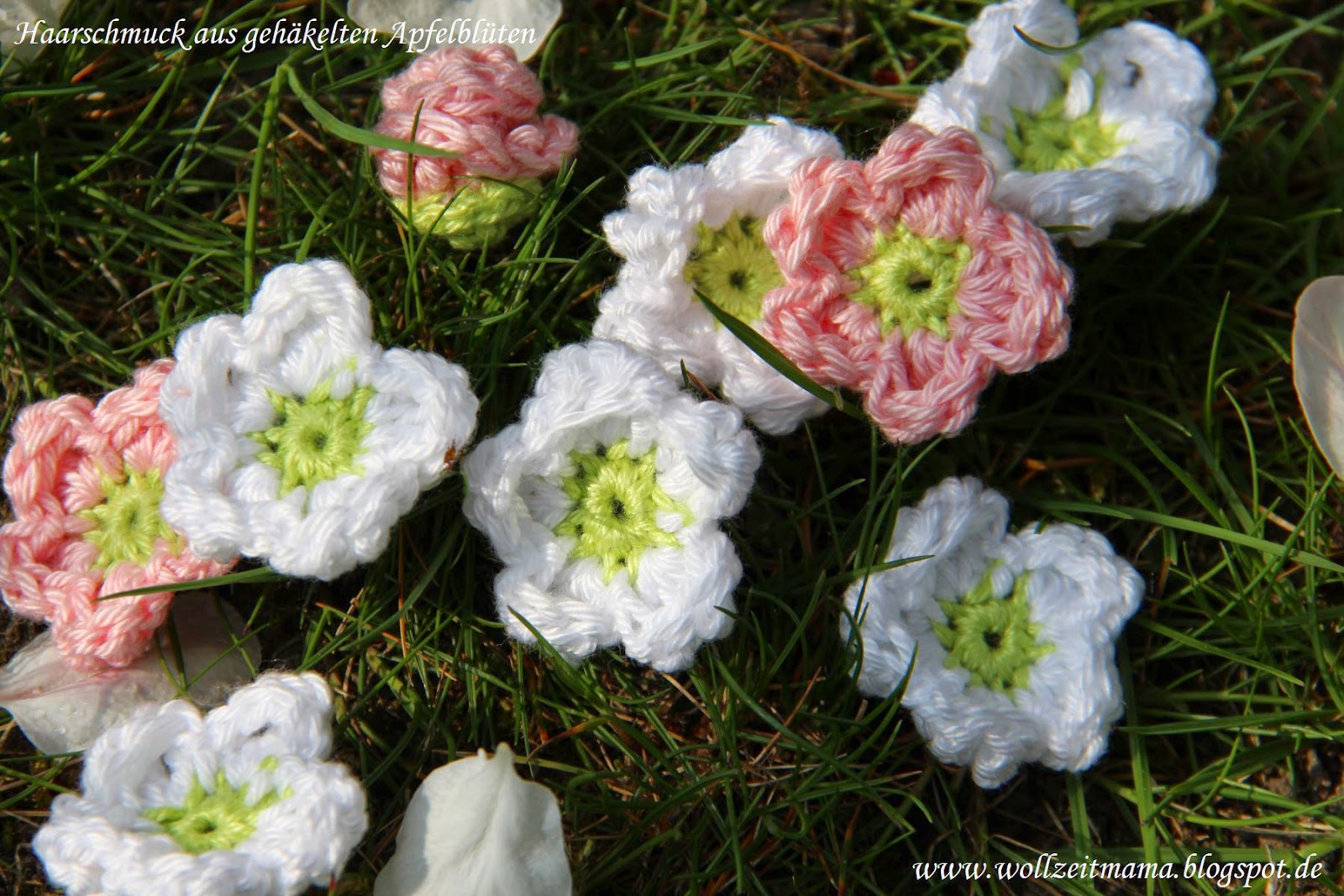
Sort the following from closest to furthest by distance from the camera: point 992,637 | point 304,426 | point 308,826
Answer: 1. point 308,826
2. point 304,426
3. point 992,637

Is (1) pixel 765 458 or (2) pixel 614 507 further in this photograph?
(1) pixel 765 458

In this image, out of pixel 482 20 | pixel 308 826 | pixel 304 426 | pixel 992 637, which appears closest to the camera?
pixel 308 826

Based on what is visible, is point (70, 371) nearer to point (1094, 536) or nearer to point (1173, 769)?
point (1094, 536)

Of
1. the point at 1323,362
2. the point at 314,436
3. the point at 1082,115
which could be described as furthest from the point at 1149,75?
the point at 314,436

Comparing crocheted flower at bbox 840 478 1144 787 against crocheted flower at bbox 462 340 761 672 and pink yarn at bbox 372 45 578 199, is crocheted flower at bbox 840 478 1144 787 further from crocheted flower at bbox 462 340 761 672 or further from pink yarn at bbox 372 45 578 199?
pink yarn at bbox 372 45 578 199

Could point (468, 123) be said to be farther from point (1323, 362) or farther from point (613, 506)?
point (1323, 362)

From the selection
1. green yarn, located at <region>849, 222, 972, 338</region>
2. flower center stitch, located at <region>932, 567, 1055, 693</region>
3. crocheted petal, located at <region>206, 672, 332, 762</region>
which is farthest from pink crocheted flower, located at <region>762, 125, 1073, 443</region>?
crocheted petal, located at <region>206, 672, 332, 762</region>

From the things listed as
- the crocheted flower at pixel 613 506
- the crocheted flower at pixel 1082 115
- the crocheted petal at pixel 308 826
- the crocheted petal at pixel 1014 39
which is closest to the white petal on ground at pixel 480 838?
the crocheted petal at pixel 308 826

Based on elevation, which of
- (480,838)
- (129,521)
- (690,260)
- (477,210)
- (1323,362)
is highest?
(477,210)
